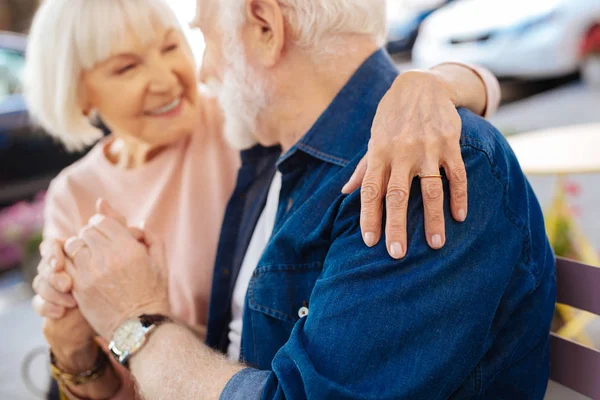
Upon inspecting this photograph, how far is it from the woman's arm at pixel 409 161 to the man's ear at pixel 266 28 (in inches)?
10.4

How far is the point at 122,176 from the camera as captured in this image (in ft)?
5.72

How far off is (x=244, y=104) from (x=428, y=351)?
69 centimetres

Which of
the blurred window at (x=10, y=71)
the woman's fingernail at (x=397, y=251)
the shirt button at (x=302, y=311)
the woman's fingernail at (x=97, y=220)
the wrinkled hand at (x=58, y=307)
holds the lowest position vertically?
the blurred window at (x=10, y=71)

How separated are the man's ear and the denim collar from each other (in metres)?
0.16

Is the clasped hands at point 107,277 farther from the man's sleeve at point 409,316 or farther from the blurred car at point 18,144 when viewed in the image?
the blurred car at point 18,144

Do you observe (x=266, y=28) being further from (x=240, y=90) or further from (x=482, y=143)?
(x=482, y=143)

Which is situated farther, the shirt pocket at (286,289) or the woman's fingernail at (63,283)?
the woman's fingernail at (63,283)

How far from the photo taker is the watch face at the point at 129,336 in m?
1.11

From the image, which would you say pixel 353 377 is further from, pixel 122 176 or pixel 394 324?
pixel 122 176

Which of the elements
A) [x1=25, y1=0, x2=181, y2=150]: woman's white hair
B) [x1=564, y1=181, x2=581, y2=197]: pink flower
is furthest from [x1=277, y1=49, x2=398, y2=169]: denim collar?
[x1=564, y1=181, x2=581, y2=197]: pink flower

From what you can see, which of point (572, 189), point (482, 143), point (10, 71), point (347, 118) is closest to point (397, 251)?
point (482, 143)

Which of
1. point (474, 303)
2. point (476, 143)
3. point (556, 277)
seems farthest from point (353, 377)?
point (556, 277)

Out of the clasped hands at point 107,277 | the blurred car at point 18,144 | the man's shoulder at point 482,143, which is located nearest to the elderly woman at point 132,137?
the clasped hands at point 107,277

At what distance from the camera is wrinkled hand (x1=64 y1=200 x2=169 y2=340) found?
1.18m
